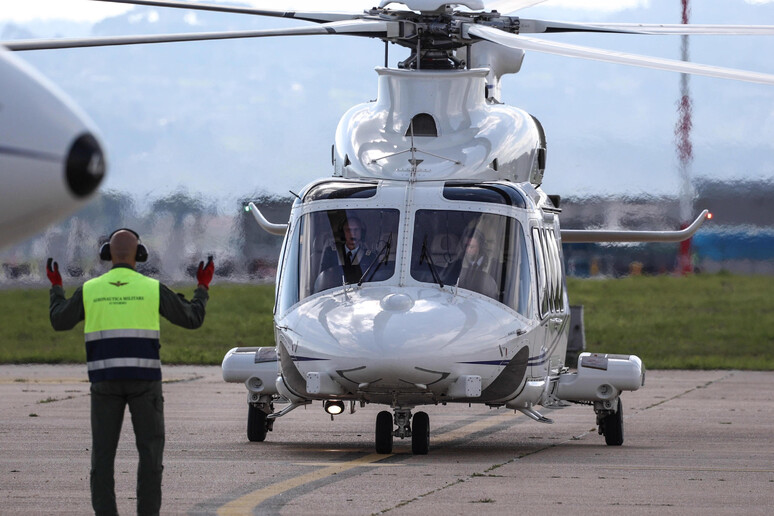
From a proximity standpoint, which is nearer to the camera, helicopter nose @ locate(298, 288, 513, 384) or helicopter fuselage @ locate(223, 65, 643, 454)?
helicopter nose @ locate(298, 288, 513, 384)

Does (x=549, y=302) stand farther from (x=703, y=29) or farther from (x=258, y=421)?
(x=258, y=421)

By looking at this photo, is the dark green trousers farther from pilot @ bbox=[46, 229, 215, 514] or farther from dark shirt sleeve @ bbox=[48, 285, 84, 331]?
dark shirt sleeve @ bbox=[48, 285, 84, 331]

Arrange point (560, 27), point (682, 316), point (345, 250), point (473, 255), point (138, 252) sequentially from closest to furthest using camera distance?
point (138, 252) → point (473, 255) → point (345, 250) → point (560, 27) → point (682, 316)

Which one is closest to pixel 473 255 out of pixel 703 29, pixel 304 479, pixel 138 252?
pixel 304 479

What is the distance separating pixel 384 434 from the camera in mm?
13648

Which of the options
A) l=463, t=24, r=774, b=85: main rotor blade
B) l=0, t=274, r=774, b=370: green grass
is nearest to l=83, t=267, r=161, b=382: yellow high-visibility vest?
l=463, t=24, r=774, b=85: main rotor blade

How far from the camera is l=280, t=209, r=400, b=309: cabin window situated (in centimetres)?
1362

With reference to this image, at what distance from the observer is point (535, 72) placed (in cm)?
3878

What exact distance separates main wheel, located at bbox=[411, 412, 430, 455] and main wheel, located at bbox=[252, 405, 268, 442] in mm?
2036

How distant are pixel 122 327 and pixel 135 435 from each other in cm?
64

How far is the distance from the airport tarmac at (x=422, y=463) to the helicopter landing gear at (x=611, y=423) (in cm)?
11

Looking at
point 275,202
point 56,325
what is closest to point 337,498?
point 56,325

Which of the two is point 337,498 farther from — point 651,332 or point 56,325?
point 651,332

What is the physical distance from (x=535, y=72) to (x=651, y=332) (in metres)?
8.29
